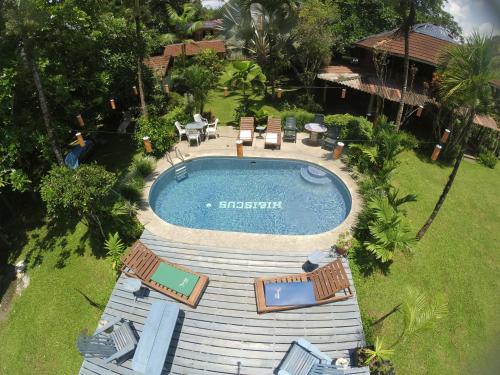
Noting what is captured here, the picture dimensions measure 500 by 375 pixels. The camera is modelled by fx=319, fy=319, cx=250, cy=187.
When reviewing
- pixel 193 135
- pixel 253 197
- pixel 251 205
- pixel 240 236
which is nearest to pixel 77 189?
pixel 240 236

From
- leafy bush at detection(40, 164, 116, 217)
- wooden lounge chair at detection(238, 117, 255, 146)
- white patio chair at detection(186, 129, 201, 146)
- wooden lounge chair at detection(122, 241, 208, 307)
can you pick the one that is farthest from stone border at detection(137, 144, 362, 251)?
wooden lounge chair at detection(238, 117, 255, 146)

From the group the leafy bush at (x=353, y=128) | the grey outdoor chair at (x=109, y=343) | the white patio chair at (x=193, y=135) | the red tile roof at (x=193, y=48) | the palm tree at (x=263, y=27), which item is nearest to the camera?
the grey outdoor chair at (x=109, y=343)

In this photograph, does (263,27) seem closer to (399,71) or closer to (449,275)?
(399,71)

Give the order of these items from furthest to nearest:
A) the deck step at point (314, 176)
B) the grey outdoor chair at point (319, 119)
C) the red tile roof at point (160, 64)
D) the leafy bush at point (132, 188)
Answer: the red tile roof at point (160, 64)
the grey outdoor chair at point (319, 119)
the deck step at point (314, 176)
the leafy bush at point (132, 188)

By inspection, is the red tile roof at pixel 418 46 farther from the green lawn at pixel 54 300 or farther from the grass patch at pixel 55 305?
the grass patch at pixel 55 305

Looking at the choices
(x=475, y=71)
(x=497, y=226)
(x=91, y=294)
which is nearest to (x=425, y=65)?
(x=497, y=226)

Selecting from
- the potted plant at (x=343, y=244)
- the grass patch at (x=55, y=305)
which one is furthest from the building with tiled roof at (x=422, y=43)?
the grass patch at (x=55, y=305)
